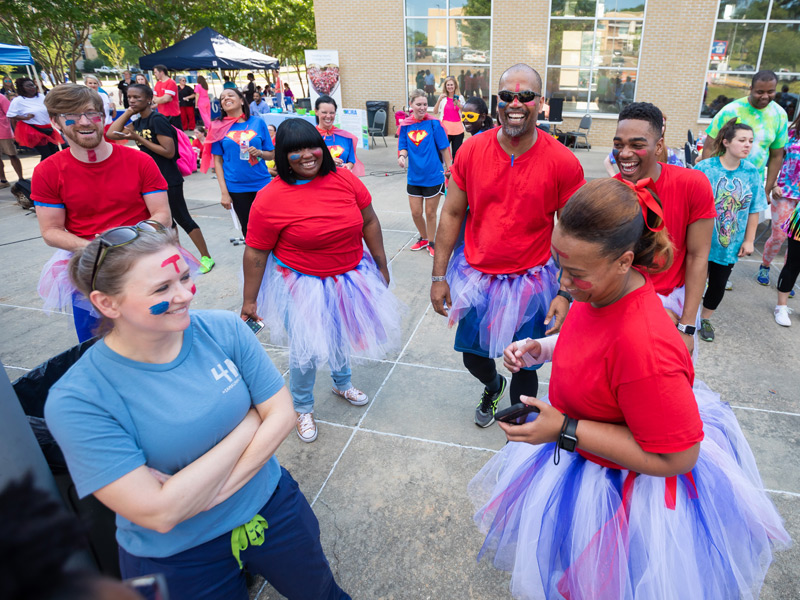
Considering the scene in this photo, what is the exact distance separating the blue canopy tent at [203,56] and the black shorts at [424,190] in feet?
40.3

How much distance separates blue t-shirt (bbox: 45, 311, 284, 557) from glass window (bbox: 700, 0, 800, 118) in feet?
52.4

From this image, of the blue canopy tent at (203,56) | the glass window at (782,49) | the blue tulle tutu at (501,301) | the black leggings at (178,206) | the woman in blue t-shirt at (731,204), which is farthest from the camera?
the blue canopy tent at (203,56)

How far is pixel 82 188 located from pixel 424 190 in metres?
4.07

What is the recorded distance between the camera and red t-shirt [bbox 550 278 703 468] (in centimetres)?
137

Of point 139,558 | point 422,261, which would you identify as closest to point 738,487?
point 139,558

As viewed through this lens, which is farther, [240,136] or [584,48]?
[584,48]

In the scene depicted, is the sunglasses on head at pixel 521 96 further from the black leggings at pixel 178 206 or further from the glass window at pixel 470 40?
the glass window at pixel 470 40

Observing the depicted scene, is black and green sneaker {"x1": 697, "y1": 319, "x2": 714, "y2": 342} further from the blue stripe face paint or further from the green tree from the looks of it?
the green tree

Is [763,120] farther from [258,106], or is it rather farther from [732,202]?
[258,106]

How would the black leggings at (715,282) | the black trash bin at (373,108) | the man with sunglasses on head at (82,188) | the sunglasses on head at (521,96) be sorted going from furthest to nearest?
1. the black trash bin at (373,108)
2. the black leggings at (715,282)
3. the man with sunglasses on head at (82,188)
4. the sunglasses on head at (521,96)

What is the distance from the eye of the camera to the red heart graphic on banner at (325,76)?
1606cm

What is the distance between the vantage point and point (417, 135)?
20.7 feet

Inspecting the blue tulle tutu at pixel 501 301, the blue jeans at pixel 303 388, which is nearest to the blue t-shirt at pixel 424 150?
the blue tulle tutu at pixel 501 301

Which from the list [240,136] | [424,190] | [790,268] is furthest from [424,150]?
[790,268]
